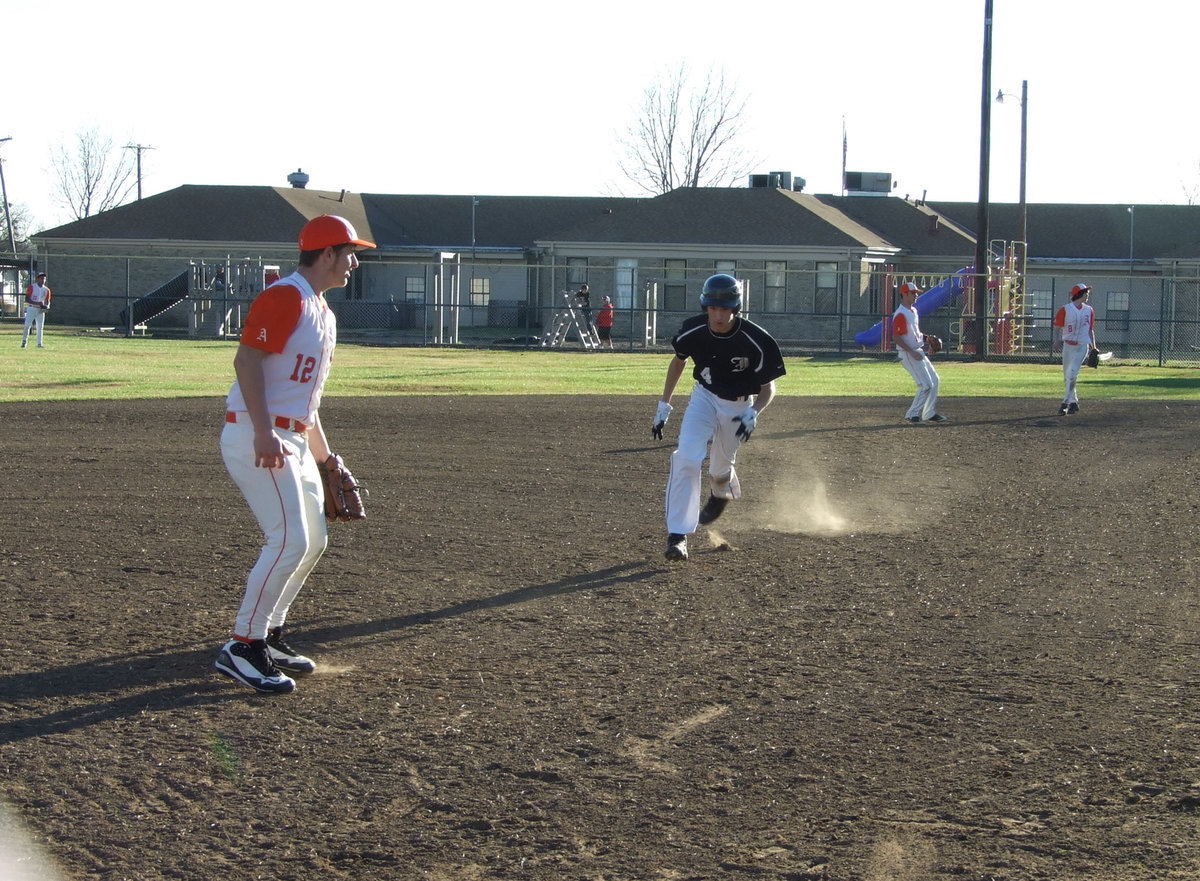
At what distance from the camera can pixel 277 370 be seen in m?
5.48

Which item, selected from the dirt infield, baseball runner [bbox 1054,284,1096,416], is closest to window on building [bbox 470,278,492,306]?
baseball runner [bbox 1054,284,1096,416]

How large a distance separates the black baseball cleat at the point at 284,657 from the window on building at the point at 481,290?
45.3 m

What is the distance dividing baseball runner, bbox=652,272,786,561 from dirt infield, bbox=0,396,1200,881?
401mm

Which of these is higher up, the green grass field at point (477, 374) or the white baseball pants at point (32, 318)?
the white baseball pants at point (32, 318)

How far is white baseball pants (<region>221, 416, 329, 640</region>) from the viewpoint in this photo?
5.55m

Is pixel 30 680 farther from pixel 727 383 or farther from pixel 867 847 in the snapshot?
pixel 727 383

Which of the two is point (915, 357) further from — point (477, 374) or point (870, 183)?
point (870, 183)

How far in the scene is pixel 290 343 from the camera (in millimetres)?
5445

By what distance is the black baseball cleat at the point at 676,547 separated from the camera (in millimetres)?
8344

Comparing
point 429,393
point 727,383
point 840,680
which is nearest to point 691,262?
point 429,393

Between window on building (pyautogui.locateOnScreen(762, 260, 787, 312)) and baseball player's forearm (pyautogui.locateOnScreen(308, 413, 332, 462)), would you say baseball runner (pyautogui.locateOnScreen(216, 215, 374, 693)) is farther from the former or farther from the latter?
window on building (pyautogui.locateOnScreen(762, 260, 787, 312))

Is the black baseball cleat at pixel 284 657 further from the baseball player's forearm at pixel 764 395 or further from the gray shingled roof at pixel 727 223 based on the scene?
the gray shingled roof at pixel 727 223

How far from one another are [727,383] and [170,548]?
3.63m

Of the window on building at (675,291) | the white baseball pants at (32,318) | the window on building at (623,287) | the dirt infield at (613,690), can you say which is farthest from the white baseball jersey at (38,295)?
the dirt infield at (613,690)
